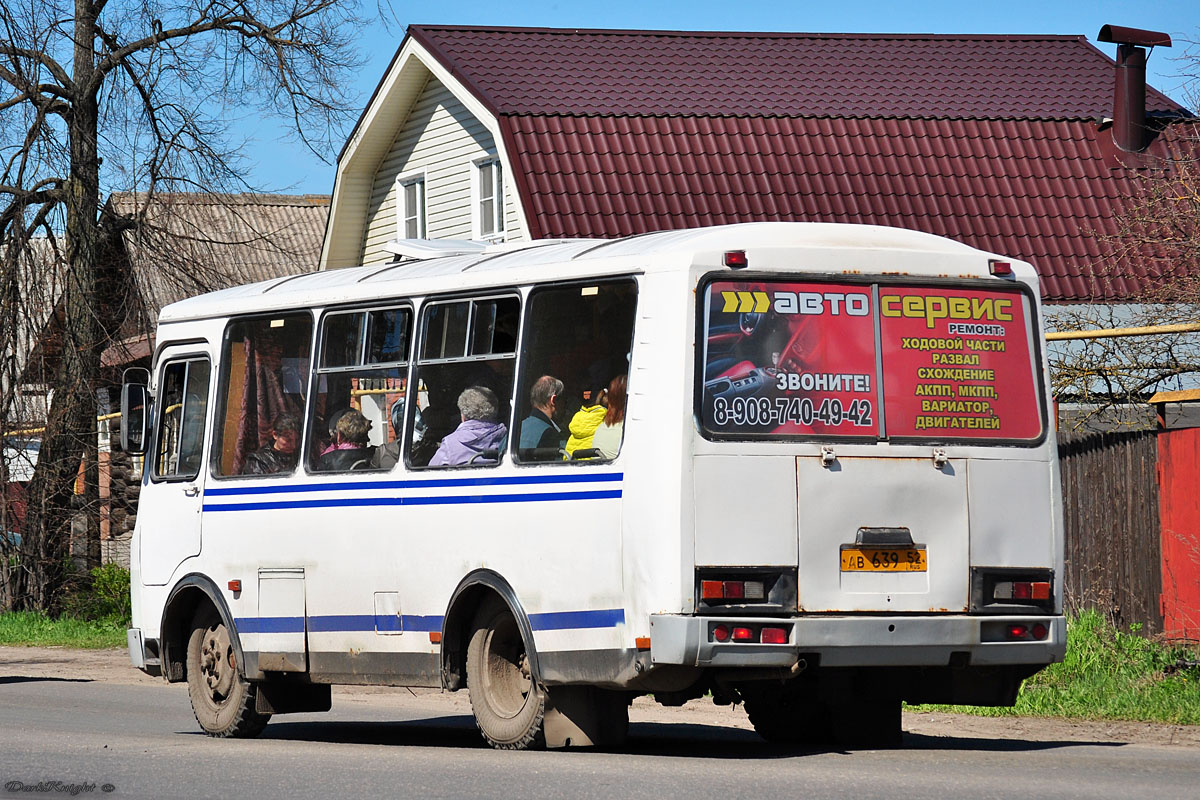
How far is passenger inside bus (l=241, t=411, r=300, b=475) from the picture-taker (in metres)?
12.1

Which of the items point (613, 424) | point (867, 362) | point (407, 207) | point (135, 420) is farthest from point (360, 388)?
point (407, 207)

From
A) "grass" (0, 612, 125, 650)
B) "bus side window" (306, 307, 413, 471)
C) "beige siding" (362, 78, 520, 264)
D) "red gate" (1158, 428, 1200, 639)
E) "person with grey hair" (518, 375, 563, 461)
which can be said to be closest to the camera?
"person with grey hair" (518, 375, 563, 461)

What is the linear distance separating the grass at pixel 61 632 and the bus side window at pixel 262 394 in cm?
1230

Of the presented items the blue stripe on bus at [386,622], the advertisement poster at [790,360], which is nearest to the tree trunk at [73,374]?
the blue stripe on bus at [386,622]

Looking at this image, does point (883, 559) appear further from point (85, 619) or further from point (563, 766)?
point (85, 619)

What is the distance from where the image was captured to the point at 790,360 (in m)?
9.77

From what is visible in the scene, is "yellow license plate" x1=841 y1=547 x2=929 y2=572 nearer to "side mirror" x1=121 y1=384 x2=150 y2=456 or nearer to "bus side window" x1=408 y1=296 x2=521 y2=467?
"bus side window" x1=408 y1=296 x2=521 y2=467

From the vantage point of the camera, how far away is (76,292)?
26531 mm

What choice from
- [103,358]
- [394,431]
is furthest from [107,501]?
[394,431]

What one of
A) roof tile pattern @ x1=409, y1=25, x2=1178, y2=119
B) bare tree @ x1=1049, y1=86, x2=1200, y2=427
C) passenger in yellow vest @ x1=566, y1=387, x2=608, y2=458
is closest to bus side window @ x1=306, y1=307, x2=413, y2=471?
passenger in yellow vest @ x1=566, y1=387, x2=608, y2=458

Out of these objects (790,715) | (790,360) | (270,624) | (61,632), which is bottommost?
(790,715)

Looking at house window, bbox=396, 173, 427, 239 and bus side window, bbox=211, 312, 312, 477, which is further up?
house window, bbox=396, 173, 427, 239

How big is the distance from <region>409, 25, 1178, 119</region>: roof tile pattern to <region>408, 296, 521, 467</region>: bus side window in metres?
14.9

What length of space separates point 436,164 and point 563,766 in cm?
2099
